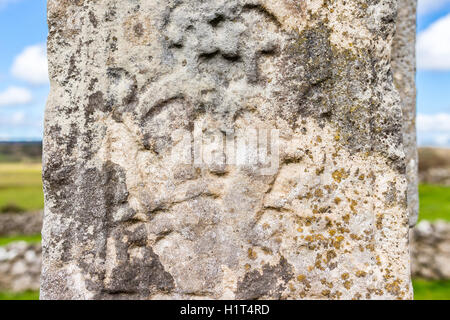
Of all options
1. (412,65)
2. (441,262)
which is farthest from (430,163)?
(412,65)

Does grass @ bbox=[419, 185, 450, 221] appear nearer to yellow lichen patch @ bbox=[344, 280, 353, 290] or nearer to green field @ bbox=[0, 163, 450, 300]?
green field @ bbox=[0, 163, 450, 300]

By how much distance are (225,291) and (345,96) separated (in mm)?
1436

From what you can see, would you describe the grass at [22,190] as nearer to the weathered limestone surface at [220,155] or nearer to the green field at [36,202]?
the green field at [36,202]

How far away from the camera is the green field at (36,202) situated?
7518mm

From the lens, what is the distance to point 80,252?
3.09m

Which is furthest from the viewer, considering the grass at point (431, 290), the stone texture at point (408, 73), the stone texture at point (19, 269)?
the stone texture at point (19, 269)

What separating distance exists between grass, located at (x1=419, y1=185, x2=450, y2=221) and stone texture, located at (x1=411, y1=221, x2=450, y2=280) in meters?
1.59

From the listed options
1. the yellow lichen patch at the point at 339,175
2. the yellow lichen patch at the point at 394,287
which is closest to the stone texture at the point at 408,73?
the yellow lichen patch at the point at 339,175

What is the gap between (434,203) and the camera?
501 inches

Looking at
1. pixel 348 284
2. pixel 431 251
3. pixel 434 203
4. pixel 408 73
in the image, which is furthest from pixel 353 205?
pixel 434 203

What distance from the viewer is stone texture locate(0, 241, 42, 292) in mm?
7805

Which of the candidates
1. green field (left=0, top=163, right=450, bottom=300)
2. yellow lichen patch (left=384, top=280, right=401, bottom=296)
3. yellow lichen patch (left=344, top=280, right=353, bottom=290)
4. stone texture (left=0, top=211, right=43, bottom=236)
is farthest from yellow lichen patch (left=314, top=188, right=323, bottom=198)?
stone texture (left=0, top=211, right=43, bottom=236)

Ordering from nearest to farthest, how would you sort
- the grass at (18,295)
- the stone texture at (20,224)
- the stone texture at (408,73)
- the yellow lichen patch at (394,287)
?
the yellow lichen patch at (394,287) < the stone texture at (408,73) < the grass at (18,295) < the stone texture at (20,224)

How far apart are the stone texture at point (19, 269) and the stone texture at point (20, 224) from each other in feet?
12.0
